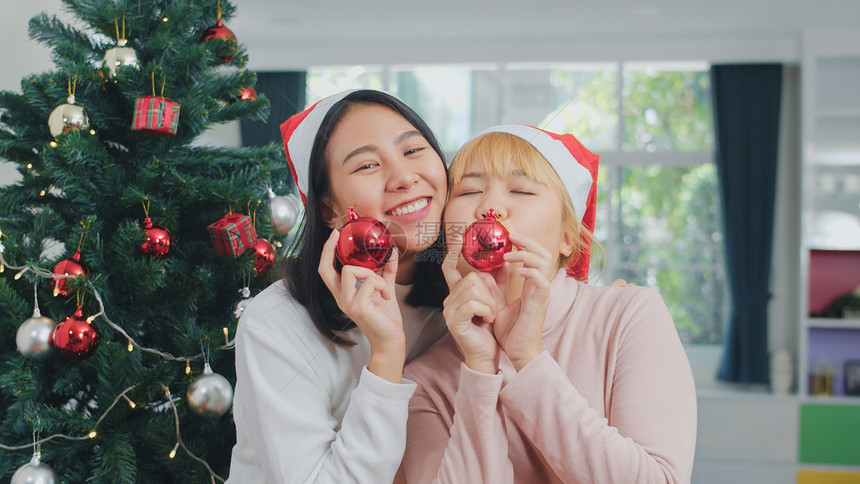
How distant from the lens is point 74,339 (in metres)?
1.26

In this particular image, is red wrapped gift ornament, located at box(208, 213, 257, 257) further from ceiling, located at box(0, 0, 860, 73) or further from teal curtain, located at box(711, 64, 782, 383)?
teal curtain, located at box(711, 64, 782, 383)

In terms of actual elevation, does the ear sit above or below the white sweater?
above

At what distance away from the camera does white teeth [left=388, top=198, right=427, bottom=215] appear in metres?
0.91

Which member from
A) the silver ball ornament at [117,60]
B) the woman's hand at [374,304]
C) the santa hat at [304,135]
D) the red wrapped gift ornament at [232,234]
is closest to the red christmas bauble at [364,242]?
the woman's hand at [374,304]

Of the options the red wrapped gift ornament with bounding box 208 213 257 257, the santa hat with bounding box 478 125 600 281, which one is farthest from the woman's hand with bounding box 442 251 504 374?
the red wrapped gift ornament with bounding box 208 213 257 257

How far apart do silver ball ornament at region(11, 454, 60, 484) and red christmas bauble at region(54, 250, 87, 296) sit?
0.33m

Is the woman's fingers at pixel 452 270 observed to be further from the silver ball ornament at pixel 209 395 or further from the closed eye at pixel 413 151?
the silver ball ornament at pixel 209 395

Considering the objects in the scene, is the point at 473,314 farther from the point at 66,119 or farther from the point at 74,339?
the point at 66,119

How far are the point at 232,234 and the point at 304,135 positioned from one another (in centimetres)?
40

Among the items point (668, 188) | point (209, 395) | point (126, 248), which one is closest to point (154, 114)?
point (126, 248)

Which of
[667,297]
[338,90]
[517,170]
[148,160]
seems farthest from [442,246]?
[667,297]

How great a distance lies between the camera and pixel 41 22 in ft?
4.68

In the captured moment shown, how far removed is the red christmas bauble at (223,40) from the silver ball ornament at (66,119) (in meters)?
0.32

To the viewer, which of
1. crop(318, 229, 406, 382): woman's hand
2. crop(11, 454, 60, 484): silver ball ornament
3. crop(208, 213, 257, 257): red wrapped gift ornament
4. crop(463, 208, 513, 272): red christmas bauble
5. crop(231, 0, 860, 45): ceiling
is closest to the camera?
crop(463, 208, 513, 272): red christmas bauble
